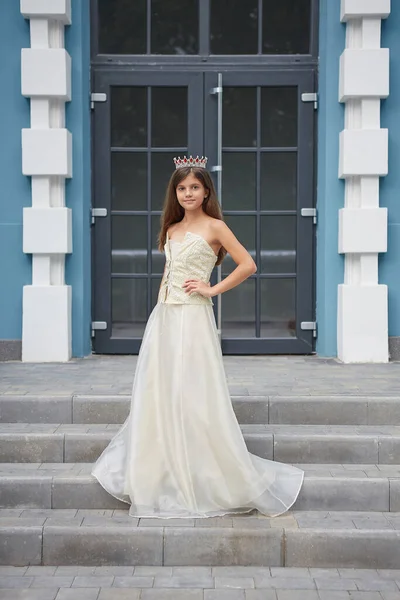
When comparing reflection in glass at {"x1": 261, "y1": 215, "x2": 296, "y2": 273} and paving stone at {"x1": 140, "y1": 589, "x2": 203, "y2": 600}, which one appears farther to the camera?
reflection in glass at {"x1": 261, "y1": 215, "x2": 296, "y2": 273}

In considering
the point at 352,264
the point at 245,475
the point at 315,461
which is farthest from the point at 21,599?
the point at 352,264

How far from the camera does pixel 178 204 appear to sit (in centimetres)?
476

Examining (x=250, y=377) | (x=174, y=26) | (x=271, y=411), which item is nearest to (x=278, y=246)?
(x=174, y=26)

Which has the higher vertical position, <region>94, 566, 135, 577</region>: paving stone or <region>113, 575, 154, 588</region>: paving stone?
<region>113, 575, 154, 588</region>: paving stone

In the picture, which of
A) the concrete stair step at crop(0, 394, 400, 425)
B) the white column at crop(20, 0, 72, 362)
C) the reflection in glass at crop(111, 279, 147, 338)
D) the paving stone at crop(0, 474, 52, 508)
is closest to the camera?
the paving stone at crop(0, 474, 52, 508)

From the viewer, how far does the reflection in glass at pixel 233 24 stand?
800 centimetres

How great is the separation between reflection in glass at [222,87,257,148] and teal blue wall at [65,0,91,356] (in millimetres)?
2128

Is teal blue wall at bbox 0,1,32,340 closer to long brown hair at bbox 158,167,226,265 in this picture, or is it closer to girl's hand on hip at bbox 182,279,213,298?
long brown hair at bbox 158,167,226,265

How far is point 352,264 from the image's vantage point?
24.7ft

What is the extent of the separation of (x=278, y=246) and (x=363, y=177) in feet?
7.71

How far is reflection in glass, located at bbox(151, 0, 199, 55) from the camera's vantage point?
26.0ft

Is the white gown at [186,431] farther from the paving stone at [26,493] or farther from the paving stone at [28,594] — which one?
the paving stone at [28,594]

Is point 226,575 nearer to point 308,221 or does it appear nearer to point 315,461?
point 315,461

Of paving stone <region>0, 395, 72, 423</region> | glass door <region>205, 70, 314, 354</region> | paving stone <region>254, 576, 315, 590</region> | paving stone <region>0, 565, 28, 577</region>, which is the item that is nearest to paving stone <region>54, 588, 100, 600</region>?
paving stone <region>0, 565, 28, 577</region>
